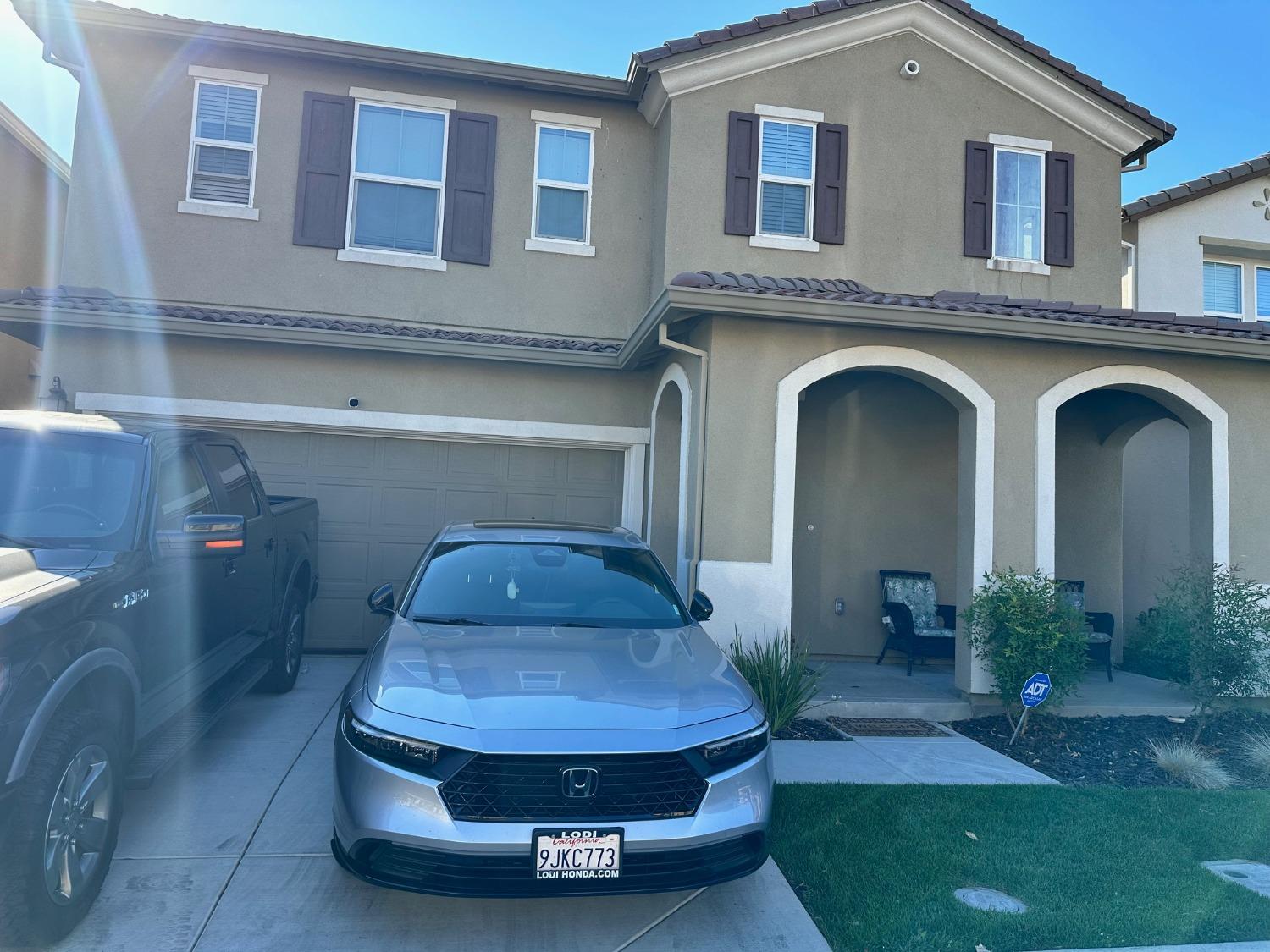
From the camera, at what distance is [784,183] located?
995cm

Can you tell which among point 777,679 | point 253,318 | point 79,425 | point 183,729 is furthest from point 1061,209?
point 183,729

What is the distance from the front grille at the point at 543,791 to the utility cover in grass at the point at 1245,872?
9.76ft

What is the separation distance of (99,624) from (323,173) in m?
7.32

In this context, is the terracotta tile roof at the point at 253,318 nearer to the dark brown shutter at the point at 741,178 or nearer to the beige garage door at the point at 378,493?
the beige garage door at the point at 378,493

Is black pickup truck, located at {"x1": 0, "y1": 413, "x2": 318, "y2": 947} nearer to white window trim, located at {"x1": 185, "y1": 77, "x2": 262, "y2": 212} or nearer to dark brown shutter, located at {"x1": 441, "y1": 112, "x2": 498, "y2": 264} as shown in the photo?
dark brown shutter, located at {"x1": 441, "y1": 112, "x2": 498, "y2": 264}

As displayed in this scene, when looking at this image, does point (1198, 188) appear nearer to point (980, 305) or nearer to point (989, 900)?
point (980, 305)

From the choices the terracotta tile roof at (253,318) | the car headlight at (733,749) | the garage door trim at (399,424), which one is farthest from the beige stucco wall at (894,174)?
the car headlight at (733,749)

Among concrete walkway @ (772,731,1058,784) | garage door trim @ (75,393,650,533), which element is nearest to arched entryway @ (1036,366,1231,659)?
concrete walkway @ (772,731,1058,784)

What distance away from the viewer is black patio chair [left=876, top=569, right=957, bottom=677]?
29.1ft

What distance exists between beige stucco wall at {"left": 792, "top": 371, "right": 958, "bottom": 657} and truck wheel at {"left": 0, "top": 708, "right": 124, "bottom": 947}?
7164 millimetres

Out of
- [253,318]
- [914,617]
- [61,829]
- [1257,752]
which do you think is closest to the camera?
[61,829]

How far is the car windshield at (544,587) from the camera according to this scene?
16.3ft

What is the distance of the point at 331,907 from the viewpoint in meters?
3.84

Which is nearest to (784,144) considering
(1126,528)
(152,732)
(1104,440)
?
(1104,440)
